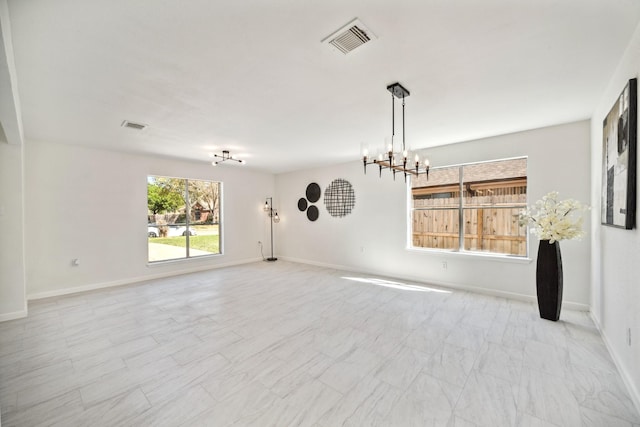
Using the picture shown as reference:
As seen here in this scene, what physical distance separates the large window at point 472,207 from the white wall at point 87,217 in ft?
16.3

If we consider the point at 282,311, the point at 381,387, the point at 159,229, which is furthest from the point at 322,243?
the point at 381,387

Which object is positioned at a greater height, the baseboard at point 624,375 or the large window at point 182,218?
the large window at point 182,218

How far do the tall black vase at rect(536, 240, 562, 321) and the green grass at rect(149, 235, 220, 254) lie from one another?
633cm

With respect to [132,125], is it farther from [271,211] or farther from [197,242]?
[271,211]

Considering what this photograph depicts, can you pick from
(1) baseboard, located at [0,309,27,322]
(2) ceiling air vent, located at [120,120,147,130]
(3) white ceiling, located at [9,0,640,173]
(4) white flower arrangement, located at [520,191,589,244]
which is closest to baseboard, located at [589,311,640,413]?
(4) white flower arrangement, located at [520,191,589,244]

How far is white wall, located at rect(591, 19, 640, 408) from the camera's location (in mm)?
1830

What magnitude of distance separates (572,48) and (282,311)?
3.87 meters

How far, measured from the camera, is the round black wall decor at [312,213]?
267 inches

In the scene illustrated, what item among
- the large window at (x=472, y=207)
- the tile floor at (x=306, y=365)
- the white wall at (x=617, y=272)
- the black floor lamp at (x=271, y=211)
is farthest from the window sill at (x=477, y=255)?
the black floor lamp at (x=271, y=211)

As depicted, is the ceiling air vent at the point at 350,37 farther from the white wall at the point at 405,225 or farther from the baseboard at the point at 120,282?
the baseboard at the point at 120,282

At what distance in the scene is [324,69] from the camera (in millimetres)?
2162

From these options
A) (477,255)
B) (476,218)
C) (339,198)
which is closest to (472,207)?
(476,218)

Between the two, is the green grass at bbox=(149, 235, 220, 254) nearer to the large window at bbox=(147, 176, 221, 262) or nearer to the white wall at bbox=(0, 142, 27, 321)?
the large window at bbox=(147, 176, 221, 262)

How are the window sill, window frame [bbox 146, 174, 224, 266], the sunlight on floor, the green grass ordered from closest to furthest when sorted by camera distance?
the window sill, the sunlight on floor, window frame [bbox 146, 174, 224, 266], the green grass
